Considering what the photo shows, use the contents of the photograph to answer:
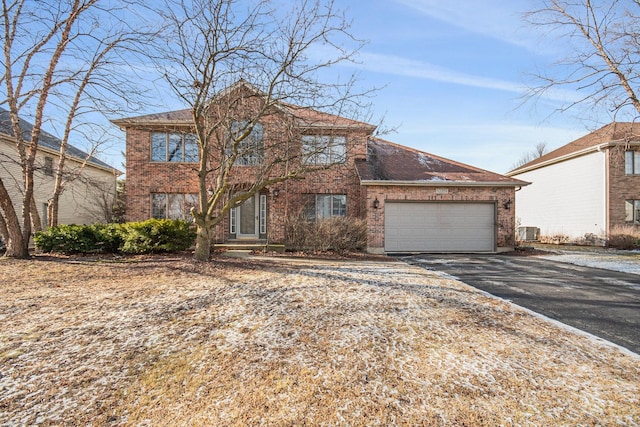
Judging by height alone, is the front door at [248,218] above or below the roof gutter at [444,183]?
below

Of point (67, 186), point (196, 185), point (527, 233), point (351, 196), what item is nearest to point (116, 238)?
point (196, 185)

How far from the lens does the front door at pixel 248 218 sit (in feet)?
45.6

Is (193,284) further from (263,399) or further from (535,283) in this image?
(535,283)

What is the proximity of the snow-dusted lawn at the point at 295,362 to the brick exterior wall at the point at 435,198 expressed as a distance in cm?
701

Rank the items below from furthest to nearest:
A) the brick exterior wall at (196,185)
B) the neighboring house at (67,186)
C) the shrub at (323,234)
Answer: the neighboring house at (67,186)
the brick exterior wall at (196,185)
the shrub at (323,234)

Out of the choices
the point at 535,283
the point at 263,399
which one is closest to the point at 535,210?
the point at 535,283

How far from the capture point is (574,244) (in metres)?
17.8

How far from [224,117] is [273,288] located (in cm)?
437

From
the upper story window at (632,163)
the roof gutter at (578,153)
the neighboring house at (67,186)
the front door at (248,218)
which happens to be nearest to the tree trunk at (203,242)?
the front door at (248,218)

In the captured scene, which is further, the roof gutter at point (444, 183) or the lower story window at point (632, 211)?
the lower story window at point (632, 211)

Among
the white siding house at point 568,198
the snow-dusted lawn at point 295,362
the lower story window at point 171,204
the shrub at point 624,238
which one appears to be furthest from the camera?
the white siding house at point 568,198

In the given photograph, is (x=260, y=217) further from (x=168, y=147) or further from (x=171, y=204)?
(x=168, y=147)

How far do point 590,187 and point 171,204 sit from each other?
20.4 m

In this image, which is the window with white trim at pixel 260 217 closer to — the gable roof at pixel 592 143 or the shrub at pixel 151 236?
the shrub at pixel 151 236
